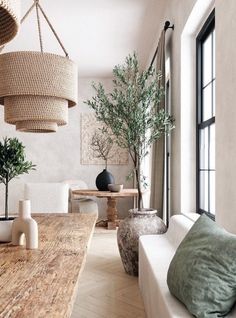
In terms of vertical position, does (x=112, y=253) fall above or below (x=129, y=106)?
below

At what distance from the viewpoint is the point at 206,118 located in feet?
10.5

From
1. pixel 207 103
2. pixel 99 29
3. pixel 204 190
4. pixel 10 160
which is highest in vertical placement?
pixel 99 29

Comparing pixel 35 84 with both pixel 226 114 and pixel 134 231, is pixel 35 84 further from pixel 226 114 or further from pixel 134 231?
pixel 134 231

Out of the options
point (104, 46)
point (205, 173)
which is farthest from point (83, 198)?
point (205, 173)

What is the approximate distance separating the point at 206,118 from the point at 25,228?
2057 millimetres

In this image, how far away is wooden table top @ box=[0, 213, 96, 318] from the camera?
101cm

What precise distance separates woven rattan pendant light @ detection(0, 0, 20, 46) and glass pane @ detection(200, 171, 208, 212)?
2483mm

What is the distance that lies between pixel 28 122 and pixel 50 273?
3.24 ft

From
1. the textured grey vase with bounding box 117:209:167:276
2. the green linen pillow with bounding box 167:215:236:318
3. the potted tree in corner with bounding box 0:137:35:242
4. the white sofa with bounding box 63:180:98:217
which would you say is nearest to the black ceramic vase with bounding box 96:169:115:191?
the white sofa with bounding box 63:180:98:217

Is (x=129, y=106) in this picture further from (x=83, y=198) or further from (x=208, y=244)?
(x=83, y=198)

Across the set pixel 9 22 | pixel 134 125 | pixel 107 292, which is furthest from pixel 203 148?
pixel 9 22

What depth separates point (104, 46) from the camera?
17.7ft

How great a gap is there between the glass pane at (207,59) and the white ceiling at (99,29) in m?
1.11

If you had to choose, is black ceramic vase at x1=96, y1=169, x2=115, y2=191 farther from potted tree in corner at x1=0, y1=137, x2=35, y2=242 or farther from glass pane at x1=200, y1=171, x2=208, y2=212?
potted tree in corner at x1=0, y1=137, x2=35, y2=242
